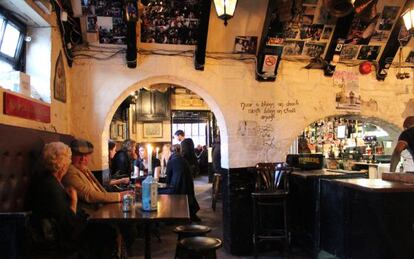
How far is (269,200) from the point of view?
4.84m

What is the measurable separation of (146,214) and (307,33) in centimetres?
335

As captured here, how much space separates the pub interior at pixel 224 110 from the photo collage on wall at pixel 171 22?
2cm

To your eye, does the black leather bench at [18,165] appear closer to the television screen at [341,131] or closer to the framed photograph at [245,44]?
the framed photograph at [245,44]

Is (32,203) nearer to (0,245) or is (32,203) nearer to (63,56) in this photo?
(0,245)

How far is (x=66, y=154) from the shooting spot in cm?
306

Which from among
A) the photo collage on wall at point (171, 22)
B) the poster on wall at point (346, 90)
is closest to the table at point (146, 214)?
the photo collage on wall at point (171, 22)

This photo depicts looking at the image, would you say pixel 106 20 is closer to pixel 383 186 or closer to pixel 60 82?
pixel 60 82

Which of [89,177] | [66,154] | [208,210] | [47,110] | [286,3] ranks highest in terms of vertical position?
A: [286,3]

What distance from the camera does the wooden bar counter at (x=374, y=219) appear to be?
3.23m

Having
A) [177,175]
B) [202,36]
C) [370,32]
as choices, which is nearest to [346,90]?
[370,32]

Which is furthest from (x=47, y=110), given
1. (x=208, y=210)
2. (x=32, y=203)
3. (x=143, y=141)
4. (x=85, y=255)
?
(x=143, y=141)

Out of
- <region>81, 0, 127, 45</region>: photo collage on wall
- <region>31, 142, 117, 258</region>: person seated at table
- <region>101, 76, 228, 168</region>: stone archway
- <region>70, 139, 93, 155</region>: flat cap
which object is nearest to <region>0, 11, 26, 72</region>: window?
<region>81, 0, 127, 45</region>: photo collage on wall

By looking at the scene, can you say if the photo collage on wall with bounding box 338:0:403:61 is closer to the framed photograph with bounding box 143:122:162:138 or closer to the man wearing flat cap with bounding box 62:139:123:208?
the man wearing flat cap with bounding box 62:139:123:208

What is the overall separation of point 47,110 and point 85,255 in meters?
1.46
